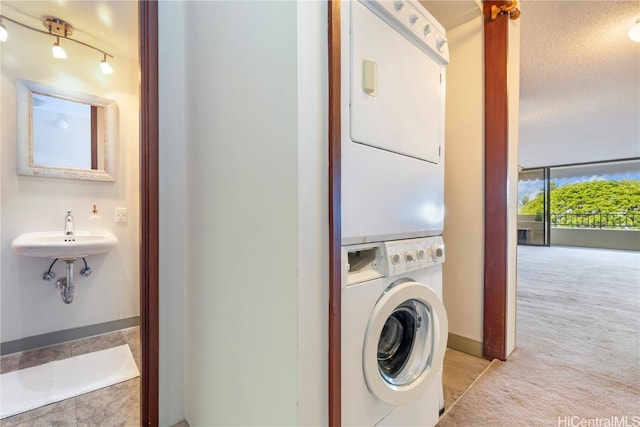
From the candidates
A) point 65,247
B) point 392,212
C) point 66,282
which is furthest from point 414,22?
point 66,282

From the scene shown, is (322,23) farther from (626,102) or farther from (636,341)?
(626,102)

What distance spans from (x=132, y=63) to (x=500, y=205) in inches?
118

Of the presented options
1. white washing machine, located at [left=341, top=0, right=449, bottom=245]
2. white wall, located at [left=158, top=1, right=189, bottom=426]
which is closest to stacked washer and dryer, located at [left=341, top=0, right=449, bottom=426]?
white washing machine, located at [left=341, top=0, right=449, bottom=245]

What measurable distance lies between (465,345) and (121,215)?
2795mm

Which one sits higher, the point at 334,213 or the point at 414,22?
the point at 414,22

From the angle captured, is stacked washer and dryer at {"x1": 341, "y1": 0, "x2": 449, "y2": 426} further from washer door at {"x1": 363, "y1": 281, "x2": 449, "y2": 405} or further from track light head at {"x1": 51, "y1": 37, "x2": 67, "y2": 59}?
track light head at {"x1": 51, "y1": 37, "x2": 67, "y2": 59}

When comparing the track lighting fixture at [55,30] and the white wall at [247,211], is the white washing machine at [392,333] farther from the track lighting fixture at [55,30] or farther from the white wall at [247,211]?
the track lighting fixture at [55,30]

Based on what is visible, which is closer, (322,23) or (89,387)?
(322,23)

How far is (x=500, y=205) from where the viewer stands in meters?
1.72

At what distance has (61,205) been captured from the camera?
201 cm

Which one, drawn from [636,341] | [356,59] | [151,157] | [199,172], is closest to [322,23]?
[356,59]

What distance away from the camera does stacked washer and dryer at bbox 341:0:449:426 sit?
2.74ft

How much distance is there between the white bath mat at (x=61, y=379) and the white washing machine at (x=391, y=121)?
1.74 m

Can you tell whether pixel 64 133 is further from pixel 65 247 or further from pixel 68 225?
pixel 65 247
